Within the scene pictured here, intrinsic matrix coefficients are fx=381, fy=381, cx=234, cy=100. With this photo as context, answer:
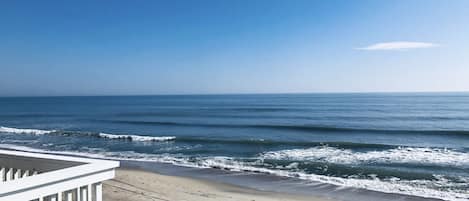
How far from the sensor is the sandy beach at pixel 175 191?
827 centimetres

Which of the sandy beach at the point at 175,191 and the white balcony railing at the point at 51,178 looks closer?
the white balcony railing at the point at 51,178

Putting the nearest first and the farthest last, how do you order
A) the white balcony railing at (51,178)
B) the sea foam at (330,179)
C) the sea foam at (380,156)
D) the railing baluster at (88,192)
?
1. the white balcony railing at (51,178)
2. the railing baluster at (88,192)
3. the sea foam at (330,179)
4. the sea foam at (380,156)

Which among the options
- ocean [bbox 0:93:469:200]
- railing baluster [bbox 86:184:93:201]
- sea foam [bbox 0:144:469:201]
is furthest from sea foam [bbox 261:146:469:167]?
railing baluster [bbox 86:184:93:201]

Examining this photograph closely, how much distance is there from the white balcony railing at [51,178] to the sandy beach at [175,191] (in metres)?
4.66

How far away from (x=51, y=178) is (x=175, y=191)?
6.83 meters

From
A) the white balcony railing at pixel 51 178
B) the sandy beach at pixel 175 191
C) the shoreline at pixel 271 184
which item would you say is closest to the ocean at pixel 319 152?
the shoreline at pixel 271 184

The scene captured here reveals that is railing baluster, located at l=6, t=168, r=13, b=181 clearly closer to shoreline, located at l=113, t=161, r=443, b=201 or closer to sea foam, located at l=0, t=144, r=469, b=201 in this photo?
shoreline, located at l=113, t=161, r=443, b=201

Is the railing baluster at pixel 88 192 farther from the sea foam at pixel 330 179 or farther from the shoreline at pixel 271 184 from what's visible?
the sea foam at pixel 330 179

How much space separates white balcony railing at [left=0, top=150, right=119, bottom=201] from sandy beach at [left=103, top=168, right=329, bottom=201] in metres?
4.66

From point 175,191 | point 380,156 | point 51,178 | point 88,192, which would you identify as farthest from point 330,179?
point 51,178

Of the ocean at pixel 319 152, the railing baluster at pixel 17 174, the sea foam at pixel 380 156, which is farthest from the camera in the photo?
the sea foam at pixel 380 156

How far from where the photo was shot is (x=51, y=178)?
2.37 meters

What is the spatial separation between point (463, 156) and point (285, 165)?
8.16 m

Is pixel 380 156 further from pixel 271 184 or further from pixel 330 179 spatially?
pixel 271 184
